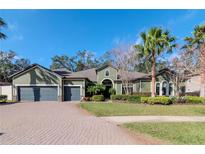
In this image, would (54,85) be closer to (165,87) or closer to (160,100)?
(160,100)

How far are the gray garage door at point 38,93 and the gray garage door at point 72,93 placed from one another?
137cm

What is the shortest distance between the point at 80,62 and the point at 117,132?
43287 mm

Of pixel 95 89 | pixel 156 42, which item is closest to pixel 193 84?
pixel 156 42

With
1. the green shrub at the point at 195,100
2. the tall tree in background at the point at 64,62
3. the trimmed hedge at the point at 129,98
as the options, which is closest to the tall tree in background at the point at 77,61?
the tall tree in background at the point at 64,62

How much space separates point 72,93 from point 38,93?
459cm

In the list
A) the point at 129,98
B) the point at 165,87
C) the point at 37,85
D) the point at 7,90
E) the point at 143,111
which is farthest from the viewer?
the point at 7,90

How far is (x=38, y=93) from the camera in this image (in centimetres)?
2325

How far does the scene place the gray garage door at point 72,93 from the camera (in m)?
23.9

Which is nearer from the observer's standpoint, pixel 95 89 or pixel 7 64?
pixel 95 89

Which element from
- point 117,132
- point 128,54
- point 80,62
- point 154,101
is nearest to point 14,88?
point 128,54

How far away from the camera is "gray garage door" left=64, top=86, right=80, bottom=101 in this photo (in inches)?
940

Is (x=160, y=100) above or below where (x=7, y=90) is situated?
below

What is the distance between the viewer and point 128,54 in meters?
24.5
